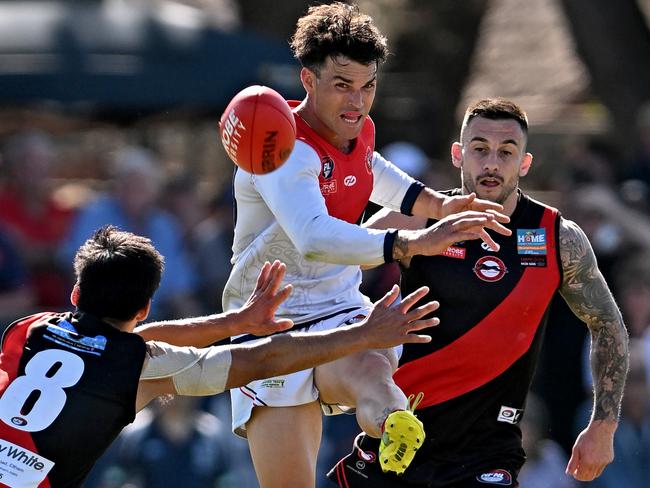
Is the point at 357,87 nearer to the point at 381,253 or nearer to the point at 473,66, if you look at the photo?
the point at 381,253

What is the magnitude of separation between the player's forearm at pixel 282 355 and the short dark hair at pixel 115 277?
0.46 metres

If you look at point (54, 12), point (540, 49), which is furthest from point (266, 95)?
point (540, 49)

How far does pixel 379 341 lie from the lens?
19.3 ft

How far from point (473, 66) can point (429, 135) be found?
311 centimetres

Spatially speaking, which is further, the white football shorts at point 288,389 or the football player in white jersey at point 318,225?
the white football shorts at point 288,389

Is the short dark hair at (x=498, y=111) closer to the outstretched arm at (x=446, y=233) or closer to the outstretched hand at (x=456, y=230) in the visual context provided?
the outstretched arm at (x=446, y=233)

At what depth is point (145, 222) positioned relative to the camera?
11523 mm

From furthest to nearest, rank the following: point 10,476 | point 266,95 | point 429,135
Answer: point 429,135
point 266,95
point 10,476

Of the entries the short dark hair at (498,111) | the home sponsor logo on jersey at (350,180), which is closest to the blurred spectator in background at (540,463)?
the short dark hair at (498,111)

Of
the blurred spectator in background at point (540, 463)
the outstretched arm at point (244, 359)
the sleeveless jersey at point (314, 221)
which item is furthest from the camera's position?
the blurred spectator in background at point (540, 463)

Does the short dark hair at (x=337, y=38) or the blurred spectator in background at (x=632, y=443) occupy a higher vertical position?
the short dark hair at (x=337, y=38)

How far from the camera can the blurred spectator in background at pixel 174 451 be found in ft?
34.1

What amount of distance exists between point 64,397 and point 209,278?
18.7 ft

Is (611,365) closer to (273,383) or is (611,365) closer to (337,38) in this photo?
(273,383)
